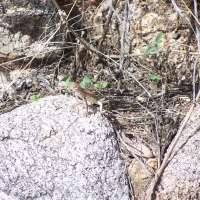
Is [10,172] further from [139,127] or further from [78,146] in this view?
[139,127]

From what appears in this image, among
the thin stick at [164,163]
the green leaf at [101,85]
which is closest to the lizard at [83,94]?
the green leaf at [101,85]

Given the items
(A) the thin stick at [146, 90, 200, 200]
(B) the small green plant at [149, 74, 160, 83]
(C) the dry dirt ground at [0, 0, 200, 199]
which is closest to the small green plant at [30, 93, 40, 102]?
(C) the dry dirt ground at [0, 0, 200, 199]

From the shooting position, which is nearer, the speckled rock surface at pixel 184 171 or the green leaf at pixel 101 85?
the speckled rock surface at pixel 184 171

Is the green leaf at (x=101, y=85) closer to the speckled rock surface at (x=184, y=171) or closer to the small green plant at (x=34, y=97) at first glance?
the small green plant at (x=34, y=97)

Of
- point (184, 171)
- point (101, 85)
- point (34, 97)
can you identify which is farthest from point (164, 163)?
point (34, 97)

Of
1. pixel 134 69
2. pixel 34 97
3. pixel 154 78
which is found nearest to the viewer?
pixel 154 78

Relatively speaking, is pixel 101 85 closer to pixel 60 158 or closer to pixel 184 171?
pixel 60 158

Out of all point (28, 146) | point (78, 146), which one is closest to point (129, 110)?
point (78, 146)
